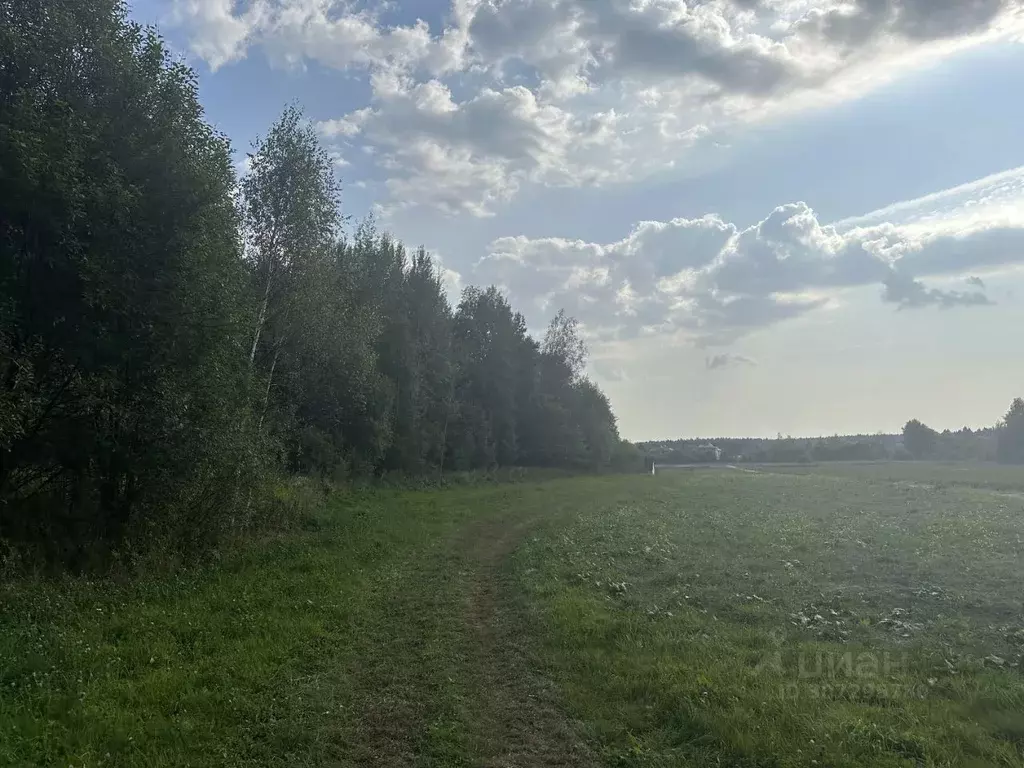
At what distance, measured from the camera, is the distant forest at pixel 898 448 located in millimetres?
113812

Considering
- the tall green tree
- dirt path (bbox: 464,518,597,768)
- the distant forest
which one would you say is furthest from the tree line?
the distant forest

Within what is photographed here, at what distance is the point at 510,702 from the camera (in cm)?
852

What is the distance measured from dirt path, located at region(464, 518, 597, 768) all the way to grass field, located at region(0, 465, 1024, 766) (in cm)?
4

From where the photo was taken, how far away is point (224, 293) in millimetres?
16250

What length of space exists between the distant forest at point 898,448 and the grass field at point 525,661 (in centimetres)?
10103

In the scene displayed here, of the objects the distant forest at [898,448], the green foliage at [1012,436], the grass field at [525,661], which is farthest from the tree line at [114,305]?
the green foliage at [1012,436]

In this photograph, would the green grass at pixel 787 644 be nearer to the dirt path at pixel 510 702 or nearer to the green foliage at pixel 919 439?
the dirt path at pixel 510 702

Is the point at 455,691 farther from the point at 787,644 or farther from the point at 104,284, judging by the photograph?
the point at 104,284

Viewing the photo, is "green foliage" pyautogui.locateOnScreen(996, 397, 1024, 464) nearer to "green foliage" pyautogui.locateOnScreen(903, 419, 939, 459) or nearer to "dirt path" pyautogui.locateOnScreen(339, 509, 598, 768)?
"green foliage" pyautogui.locateOnScreen(903, 419, 939, 459)

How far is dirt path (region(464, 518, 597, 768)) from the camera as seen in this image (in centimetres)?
711

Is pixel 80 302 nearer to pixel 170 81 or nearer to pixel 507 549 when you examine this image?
pixel 170 81

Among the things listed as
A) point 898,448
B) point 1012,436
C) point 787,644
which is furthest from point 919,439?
point 787,644

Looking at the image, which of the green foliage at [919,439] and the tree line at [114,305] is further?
the green foliage at [919,439]

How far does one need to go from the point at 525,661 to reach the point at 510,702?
5.20 feet
